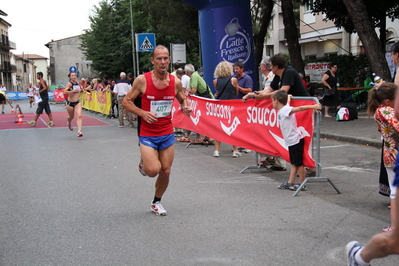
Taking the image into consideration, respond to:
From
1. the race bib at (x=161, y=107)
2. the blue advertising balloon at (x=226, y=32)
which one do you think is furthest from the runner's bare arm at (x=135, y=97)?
the blue advertising balloon at (x=226, y=32)

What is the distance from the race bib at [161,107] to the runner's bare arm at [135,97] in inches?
4.5

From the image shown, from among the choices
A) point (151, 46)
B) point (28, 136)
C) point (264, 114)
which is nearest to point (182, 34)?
point (151, 46)

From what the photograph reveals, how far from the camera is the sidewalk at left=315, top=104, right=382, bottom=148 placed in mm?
11107

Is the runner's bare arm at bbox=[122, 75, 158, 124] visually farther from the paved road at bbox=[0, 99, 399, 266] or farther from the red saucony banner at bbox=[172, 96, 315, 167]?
the red saucony banner at bbox=[172, 96, 315, 167]

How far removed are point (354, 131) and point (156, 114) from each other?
8.41 meters

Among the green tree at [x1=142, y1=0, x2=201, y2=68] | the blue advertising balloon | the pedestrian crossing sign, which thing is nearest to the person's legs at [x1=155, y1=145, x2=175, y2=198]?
the blue advertising balloon

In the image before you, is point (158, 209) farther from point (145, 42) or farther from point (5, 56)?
point (5, 56)

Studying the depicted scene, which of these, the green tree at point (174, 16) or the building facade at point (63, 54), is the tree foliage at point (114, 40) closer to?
the green tree at point (174, 16)

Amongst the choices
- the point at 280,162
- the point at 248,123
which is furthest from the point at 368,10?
the point at 280,162

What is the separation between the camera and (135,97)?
5453 mm

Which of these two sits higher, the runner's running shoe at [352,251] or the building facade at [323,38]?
the building facade at [323,38]

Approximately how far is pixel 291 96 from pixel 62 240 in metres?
3.64

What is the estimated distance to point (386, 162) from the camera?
15.9 feet

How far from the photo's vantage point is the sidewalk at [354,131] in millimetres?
11107
